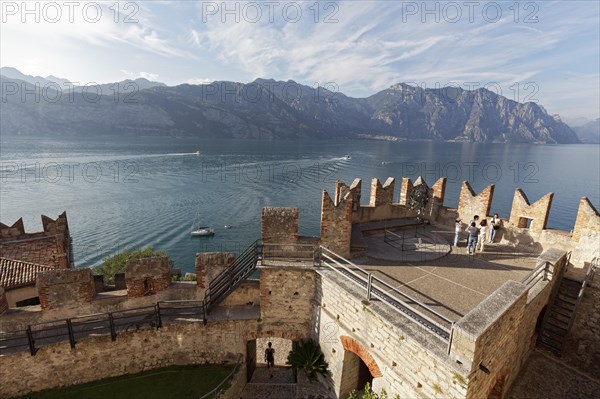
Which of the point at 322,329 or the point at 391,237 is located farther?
the point at 391,237

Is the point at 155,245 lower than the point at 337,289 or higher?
lower

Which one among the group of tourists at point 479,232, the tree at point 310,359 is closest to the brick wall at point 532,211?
the group of tourists at point 479,232

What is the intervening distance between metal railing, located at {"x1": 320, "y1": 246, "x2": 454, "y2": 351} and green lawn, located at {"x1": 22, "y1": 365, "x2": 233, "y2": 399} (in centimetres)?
648

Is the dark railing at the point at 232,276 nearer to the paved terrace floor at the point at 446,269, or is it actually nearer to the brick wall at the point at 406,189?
the paved terrace floor at the point at 446,269

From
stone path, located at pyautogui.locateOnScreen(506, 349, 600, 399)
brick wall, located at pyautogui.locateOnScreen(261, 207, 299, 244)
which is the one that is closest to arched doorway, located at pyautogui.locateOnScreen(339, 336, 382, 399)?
brick wall, located at pyautogui.locateOnScreen(261, 207, 299, 244)

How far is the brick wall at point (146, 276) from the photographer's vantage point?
11477 millimetres

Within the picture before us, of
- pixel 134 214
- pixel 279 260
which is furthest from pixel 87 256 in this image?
pixel 279 260

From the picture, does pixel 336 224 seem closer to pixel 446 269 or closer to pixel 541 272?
pixel 446 269

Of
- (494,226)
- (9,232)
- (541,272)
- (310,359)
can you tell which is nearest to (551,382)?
(541,272)

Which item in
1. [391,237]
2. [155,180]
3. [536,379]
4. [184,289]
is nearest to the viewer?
[536,379]

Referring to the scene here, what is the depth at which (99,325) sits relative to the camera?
11516 millimetres

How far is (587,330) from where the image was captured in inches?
494

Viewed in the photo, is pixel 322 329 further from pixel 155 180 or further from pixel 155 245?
pixel 155 180

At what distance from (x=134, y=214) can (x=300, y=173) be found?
47.8 m
